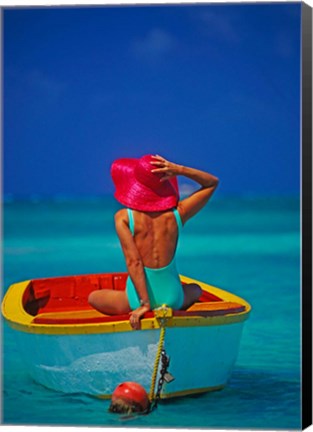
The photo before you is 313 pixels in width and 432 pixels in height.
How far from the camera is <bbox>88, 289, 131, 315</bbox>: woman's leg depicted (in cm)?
719

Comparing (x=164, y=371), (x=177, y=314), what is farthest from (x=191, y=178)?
(x=164, y=371)

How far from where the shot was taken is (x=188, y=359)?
7.03 m

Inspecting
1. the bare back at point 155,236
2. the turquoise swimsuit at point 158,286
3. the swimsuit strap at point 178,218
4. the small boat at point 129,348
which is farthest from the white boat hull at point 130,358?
the swimsuit strap at point 178,218

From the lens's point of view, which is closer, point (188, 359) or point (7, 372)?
point (188, 359)

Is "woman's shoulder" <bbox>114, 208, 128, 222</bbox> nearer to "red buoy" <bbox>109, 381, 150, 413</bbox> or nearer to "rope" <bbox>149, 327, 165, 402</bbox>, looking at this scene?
"rope" <bbox>149, 327, 165, 402</bbox>

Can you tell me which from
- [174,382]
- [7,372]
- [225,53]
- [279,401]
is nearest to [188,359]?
[174,382]

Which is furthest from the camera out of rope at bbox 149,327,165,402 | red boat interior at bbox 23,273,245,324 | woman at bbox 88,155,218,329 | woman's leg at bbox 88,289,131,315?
red boat interior at bbox 23,273,245,324

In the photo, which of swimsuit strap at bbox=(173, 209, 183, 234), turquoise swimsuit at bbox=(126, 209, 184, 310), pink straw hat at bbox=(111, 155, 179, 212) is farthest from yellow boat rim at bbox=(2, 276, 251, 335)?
pink straw hat at bbox=(111, 155, 179, 212)

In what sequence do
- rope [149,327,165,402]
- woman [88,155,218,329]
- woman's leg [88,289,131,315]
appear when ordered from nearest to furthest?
1. rope [149,327,165,402]
2. woman [88,155,218,329]
3. woman's leg [88,289,131,315]

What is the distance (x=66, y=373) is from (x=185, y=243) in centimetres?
163

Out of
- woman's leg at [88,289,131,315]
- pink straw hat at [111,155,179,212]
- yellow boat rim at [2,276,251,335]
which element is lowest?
yellow boat rim at [2,276,251,335]

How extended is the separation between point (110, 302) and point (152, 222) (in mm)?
518

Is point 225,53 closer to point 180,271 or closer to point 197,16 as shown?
point 197,16

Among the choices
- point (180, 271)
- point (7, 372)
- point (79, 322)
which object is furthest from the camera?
point (180, 271)
